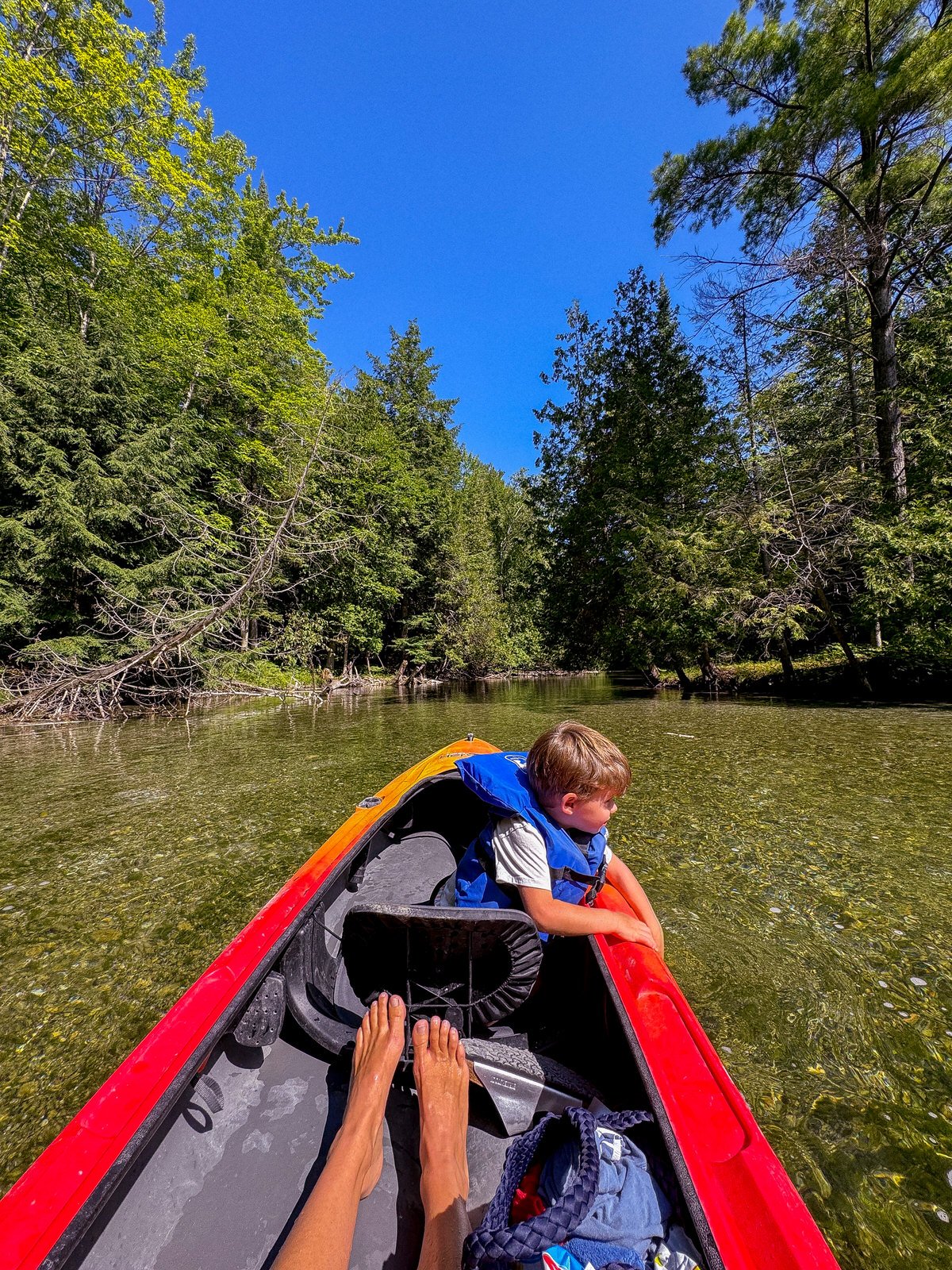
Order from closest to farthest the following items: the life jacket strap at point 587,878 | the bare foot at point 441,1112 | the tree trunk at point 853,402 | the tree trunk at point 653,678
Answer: the bare foot at point 441,1112 < the life jacket strap at point 587,878 < the tree trunk at point 853,402 < the tree trunk at point 653,678

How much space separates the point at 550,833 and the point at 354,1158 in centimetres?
106

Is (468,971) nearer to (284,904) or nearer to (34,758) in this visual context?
(284,904)

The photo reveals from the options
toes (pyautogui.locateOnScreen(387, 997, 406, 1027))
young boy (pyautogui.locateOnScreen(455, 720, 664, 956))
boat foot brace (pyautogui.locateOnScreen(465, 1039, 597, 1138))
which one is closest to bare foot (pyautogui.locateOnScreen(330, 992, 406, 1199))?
toes (pyautogui.locateOnScreen(387, 997, 406, 1027))

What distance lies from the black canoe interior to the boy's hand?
5.4 inches

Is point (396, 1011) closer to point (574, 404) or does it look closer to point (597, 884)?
A: point (597, 884)

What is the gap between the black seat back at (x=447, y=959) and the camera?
5.16 feet

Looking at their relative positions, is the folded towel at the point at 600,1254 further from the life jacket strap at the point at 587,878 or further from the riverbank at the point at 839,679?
the riverbank at the point at 839,679

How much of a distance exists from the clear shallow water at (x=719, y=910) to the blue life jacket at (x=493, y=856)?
38.5 inches

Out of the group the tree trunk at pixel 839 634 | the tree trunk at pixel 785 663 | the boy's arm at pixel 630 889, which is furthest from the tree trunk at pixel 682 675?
the boy's arm at pixel 630 889

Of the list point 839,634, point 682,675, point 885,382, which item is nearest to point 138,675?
point 682,675

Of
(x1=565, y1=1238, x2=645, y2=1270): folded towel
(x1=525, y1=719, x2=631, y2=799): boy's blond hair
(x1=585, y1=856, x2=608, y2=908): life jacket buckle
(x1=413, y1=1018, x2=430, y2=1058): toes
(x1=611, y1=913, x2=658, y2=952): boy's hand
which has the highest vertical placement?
(x1=525, y1=719, x2=631, y2=799): boy's blond hair

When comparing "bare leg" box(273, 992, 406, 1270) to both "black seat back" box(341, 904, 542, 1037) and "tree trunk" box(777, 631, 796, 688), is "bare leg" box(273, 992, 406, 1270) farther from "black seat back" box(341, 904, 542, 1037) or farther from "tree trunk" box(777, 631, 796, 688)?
"tree trunk" box(777, 631, 796, 688)

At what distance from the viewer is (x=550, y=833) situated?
186cm

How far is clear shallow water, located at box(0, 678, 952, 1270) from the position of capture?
1729 millimetres
